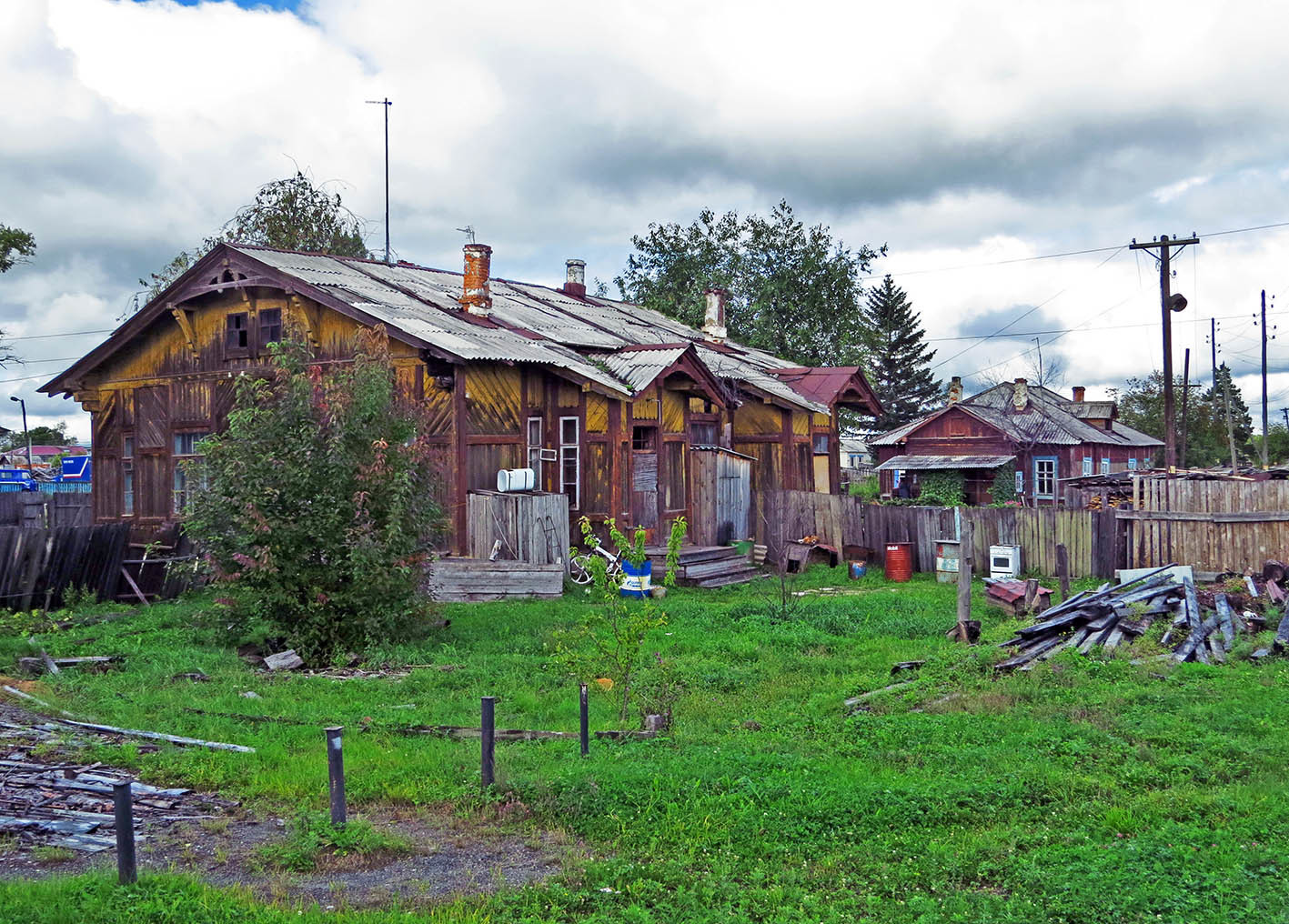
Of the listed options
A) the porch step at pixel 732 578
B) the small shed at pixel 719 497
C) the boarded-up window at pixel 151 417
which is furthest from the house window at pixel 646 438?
the boarded-up window at pixel 151 417

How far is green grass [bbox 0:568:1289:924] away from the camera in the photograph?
5.91m

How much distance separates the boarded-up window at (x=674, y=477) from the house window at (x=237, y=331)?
9.06m

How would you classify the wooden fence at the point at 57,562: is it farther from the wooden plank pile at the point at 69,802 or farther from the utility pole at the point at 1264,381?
the utility pole at the point at 1264,381

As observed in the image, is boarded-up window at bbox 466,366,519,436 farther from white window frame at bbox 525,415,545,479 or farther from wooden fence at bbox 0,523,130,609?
wooden fence at bbox 0,523,130,609

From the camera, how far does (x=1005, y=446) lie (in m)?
43.9

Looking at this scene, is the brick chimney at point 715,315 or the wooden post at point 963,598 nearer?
the wooden post at point 963,598

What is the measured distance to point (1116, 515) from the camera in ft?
63.6

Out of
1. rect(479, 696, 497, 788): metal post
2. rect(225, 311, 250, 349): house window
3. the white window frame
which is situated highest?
rect(225, 311, 250, 349): house window

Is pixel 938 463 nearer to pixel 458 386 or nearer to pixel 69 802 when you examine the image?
pixel 458 386

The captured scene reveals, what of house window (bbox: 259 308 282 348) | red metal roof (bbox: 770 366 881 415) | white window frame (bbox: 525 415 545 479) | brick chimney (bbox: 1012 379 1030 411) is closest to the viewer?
white window frame (bbox: 525 415 545 479)

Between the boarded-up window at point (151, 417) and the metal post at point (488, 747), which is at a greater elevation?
the boarded-up window at point (151, 417)

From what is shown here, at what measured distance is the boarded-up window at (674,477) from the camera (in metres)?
22.4

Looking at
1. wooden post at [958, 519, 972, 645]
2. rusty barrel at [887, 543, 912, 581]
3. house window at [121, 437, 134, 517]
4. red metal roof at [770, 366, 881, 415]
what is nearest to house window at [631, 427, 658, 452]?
rusty barrel at [887, 543, 912, 581]

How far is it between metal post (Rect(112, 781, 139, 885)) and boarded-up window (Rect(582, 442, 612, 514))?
598 inches
